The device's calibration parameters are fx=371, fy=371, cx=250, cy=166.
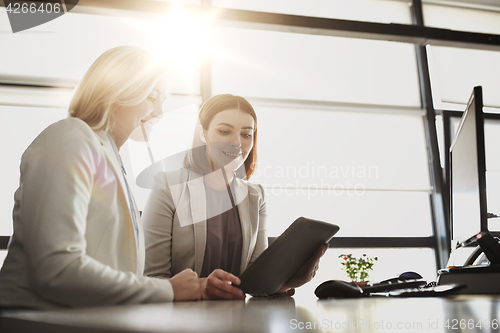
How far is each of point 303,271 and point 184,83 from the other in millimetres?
3326

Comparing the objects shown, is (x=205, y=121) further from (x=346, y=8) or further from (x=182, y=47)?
(x=346, y=8)

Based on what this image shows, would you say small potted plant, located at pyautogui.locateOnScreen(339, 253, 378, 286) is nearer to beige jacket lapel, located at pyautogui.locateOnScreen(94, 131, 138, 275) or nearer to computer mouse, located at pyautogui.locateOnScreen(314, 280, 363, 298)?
computer mouse, located at pyautogui.locateOnScreen(314, 280, 363, 298)

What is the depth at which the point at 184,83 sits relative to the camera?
165 inches

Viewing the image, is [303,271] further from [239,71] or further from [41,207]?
[239,71]

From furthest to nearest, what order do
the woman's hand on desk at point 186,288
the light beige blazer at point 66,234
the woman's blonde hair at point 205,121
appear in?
the woman's blonde hair at point 205,121, the woman's hand on desk at point 186,288, the light beige blazer at point 66,234

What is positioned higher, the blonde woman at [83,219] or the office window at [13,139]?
the office window at [13,139]

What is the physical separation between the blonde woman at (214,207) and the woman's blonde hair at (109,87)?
1.67 feet

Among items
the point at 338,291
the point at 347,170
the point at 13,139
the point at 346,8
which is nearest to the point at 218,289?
the point at 338,291

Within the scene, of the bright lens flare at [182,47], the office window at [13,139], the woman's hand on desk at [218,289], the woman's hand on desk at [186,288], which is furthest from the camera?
the bright lens flare at [182,47]

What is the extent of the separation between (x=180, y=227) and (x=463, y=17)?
532 cm

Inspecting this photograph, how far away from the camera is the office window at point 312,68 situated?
14.4ft

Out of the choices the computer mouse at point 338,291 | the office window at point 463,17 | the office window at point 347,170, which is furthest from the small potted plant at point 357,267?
the office window at point 463,17

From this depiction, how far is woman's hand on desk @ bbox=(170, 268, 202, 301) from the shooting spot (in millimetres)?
879

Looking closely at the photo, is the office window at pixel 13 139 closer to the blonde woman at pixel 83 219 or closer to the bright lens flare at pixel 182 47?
the bright lens flare at pixel 182 47
